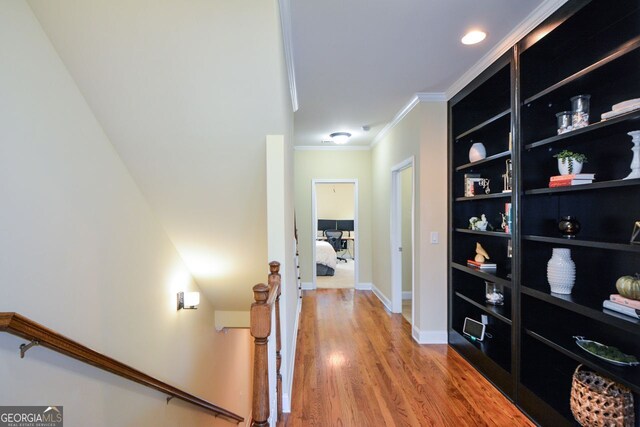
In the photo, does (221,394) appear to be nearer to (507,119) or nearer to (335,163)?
(335,163)

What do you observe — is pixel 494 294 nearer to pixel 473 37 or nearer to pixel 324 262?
pixel 473 37

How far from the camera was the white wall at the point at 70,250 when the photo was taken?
1418 millimetres

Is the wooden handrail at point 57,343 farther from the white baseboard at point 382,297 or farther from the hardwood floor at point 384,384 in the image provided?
the white baseboard at point 382,297

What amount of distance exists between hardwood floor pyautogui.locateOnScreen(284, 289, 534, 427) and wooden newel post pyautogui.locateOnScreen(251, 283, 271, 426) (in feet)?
2.82

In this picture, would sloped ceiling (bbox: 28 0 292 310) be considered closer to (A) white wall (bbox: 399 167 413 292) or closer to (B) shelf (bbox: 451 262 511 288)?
(B) shelf (bbox: 451 262 511 288)

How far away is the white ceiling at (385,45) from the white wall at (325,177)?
72.7 inches

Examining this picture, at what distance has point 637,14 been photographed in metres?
1.54

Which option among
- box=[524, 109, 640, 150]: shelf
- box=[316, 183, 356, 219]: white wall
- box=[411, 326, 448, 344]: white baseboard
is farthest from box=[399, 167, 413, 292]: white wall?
box=[316, 183, 356, 219]: white wall

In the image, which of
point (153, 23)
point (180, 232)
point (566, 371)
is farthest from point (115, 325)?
point (566, 371)

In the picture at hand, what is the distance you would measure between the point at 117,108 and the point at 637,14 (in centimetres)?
305

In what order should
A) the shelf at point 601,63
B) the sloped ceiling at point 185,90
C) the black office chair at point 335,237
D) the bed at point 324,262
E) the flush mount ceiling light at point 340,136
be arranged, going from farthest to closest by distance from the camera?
the black office chair at point 335,237 → the bed at point 324,262 → the flush mount ceiling light at point 340,136 → the sloped ceiling at point 185,90 → the shelf at point 601,63

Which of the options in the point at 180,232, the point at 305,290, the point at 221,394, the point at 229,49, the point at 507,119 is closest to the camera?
the point at 229,49

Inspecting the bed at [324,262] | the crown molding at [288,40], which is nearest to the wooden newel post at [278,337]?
the crown molding at [288,40]

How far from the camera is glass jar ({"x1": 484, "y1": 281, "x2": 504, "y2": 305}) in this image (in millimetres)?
2484
